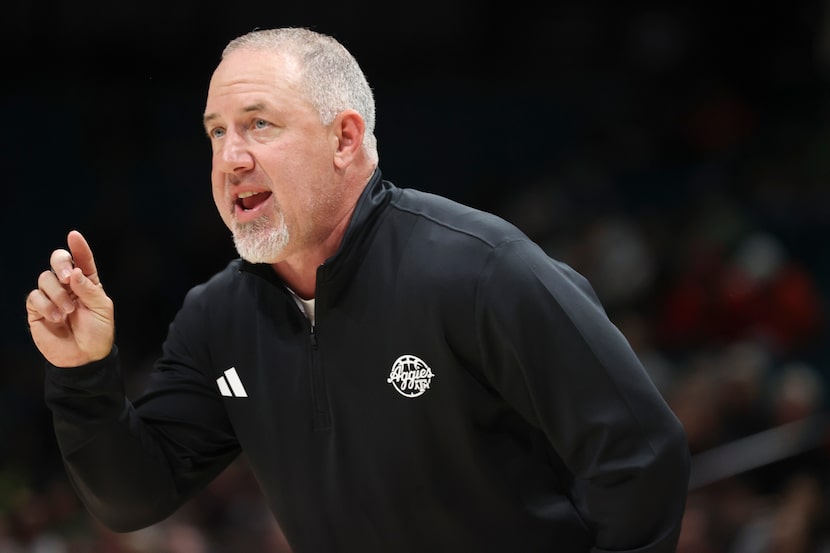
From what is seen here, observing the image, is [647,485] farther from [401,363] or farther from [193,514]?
[193,514]

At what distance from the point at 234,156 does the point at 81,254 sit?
39 centimetres

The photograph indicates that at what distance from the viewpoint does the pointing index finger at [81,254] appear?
251 centimetres

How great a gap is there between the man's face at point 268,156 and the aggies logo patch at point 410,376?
34 centimetres

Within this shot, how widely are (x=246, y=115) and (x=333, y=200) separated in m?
0.26

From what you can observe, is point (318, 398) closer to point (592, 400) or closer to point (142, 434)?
point (142, 434)

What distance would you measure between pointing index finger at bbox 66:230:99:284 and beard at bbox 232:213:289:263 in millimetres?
320

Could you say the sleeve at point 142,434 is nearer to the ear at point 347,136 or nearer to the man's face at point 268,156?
the man's face at point 268,156

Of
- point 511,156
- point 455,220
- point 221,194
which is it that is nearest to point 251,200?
point 221,194

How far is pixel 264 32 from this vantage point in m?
2.61

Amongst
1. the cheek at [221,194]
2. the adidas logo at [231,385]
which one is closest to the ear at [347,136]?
the cheek at [221,194]

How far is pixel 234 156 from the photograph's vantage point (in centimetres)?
248

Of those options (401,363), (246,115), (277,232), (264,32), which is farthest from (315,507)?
(264,32)

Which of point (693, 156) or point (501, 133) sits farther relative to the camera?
point (501, 133)

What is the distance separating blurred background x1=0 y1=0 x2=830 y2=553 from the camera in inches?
289
